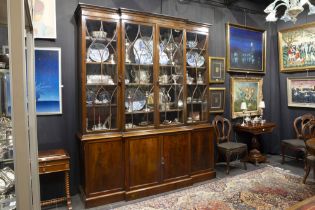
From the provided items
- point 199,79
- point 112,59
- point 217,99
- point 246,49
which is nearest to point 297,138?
point 217,99

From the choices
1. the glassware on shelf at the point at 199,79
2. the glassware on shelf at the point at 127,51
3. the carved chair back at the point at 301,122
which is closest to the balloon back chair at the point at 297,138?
the carved chair back at the point at 301,122

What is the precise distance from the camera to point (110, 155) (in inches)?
121

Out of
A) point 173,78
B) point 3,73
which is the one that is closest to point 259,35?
point 173,78

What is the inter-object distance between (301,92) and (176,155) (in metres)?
3.05

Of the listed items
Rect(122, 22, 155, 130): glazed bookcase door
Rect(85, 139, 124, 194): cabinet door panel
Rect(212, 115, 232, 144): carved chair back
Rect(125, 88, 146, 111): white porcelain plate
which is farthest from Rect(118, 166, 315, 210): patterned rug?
Rect(125, 88, 146, 111): white porcelain plate

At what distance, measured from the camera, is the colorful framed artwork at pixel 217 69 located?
4379mm

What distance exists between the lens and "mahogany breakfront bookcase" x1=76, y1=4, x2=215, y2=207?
301cm

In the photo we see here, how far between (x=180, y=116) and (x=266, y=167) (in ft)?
6.71

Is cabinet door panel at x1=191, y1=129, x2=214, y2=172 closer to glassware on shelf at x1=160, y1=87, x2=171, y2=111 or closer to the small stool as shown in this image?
glassware on shelf at x1=160, y1=87, x2=171, y2=111

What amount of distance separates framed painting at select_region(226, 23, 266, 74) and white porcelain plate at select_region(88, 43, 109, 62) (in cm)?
251

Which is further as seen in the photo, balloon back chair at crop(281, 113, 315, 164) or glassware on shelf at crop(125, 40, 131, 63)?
balloon back chair at crop(281, 113, 315, 164)

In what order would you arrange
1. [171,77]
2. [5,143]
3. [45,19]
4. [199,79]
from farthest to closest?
[199,79] → [171,77] → [45,19] → [5,143]

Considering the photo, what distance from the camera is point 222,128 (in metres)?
4.52

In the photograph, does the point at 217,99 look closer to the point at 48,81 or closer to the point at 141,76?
the point at 141,76
